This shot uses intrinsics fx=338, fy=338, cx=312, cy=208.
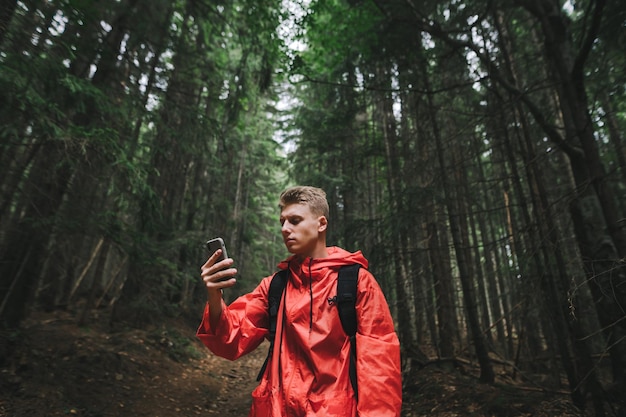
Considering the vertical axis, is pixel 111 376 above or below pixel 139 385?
above

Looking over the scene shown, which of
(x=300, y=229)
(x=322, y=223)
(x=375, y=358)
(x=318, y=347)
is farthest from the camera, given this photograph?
(x=322, y=223)

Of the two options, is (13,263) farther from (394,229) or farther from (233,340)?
A: (394,229)

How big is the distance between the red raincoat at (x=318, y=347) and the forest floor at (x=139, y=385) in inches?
203

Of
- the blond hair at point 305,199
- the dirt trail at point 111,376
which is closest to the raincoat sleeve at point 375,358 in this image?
the blond hair at point 305,199

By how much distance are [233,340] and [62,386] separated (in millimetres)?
6104

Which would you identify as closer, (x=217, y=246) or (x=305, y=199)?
(x=217, y=246)

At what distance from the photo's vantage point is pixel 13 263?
6.55 m

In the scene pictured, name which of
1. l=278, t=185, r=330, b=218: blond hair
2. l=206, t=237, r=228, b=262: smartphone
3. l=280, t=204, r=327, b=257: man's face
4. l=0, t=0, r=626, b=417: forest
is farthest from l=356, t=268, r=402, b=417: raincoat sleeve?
l=0, t=0, r=626, b=417: forest

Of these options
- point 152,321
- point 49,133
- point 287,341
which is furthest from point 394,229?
point 152,321

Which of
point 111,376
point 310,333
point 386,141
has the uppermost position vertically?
point 386,141

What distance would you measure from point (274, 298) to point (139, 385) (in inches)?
289

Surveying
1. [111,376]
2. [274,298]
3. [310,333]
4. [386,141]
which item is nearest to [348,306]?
[310,333]

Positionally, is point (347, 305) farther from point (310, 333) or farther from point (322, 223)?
point (322, 223)

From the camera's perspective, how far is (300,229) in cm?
235
